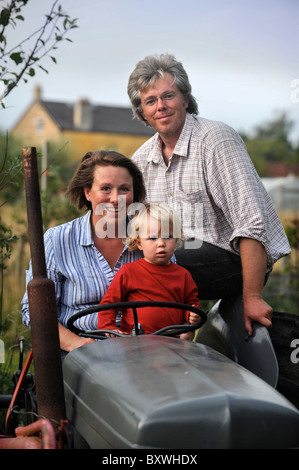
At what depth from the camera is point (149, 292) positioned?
2.64m

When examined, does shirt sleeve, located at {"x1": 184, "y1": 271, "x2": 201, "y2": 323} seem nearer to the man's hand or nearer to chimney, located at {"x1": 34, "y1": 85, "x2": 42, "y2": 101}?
the man's hand

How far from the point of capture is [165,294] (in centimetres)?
265

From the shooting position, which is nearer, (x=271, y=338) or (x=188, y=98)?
(x=271, y=338)

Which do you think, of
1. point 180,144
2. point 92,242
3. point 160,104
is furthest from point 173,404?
point 160,104

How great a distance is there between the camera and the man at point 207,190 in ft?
9.97

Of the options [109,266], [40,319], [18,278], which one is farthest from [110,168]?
[18,278]

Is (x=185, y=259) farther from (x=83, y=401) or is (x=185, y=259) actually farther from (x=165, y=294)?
(x=83, y=401)

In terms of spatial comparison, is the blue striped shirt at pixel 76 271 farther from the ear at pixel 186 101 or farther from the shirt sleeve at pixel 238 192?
the ear at pixel 186 101

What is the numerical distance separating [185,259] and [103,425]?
1660mm

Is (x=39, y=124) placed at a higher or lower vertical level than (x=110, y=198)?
higher

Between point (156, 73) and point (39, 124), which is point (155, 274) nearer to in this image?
point (156, 73)

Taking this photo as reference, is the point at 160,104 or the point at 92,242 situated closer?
the point at 92,242

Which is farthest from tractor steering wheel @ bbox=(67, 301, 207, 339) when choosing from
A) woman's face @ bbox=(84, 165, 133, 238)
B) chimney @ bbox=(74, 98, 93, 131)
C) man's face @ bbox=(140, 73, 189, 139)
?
chimney @ bbox=(74, 98, 93, 131)

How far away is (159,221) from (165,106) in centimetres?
93
